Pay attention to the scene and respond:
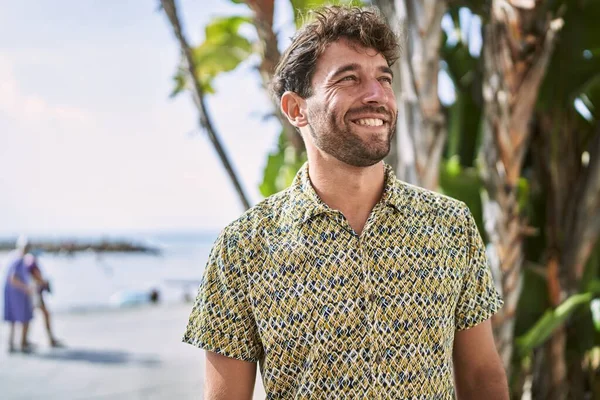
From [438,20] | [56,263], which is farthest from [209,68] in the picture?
[56,263]

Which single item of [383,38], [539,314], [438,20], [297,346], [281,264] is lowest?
[539,314]

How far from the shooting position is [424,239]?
157 cm

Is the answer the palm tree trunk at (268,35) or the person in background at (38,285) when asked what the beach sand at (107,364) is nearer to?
the person in background at (38,285)

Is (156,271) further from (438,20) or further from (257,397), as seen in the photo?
(438,20)

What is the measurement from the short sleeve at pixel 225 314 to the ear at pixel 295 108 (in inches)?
13.7

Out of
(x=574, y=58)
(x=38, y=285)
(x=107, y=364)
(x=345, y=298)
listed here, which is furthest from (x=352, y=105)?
(x=38, y=285)

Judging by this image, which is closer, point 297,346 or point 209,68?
point 297,346

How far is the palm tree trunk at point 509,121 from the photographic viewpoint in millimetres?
3291

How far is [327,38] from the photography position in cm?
161

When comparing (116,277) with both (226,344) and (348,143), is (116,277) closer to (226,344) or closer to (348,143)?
(226,344)

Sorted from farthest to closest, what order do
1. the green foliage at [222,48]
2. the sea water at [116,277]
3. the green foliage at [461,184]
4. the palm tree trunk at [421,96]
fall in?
the sea water at [116,277]
the green foliage at [222,48]
the green foliage at [461,184]
the palm tree trunk at [421,96]

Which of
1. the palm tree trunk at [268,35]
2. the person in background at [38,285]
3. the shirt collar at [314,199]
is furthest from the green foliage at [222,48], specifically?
the person in background at [38,285]

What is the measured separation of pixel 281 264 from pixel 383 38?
0.58 meters

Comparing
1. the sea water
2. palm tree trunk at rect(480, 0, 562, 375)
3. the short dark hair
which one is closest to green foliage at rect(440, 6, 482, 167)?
palm tree trunk at rect(480, 0, 562, 375)
